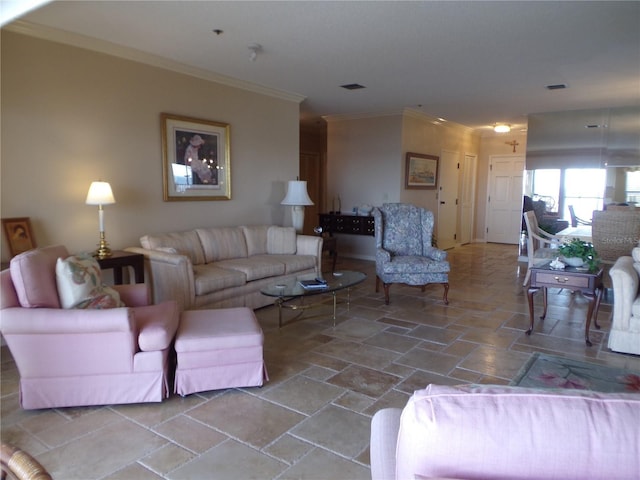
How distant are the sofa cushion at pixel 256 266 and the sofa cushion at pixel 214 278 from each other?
8 centimetres

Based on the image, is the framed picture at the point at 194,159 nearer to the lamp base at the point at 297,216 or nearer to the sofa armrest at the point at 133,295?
the lamp base at the point at 297,216

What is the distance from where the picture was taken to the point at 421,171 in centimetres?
784

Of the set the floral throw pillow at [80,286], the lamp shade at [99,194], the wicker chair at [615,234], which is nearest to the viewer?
the floral throw pillow at [80,286]

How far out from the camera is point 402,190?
737 centimetres

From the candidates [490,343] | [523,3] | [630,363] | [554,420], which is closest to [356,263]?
[490,343]

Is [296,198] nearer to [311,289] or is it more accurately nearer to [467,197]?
[311,289]

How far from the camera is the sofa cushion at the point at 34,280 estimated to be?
2.41 metres

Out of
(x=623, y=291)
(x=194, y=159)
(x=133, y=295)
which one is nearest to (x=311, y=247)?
(x=194, y=159)

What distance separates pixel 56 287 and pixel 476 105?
6291 millimetres

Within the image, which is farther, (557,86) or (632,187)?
(632,187)

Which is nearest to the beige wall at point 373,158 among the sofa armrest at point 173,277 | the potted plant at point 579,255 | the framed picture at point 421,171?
the framed picture at point 421,171

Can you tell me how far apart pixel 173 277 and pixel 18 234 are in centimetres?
124

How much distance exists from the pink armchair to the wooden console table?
5107mm

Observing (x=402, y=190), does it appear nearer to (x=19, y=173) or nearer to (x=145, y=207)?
(x=145, y=207)
